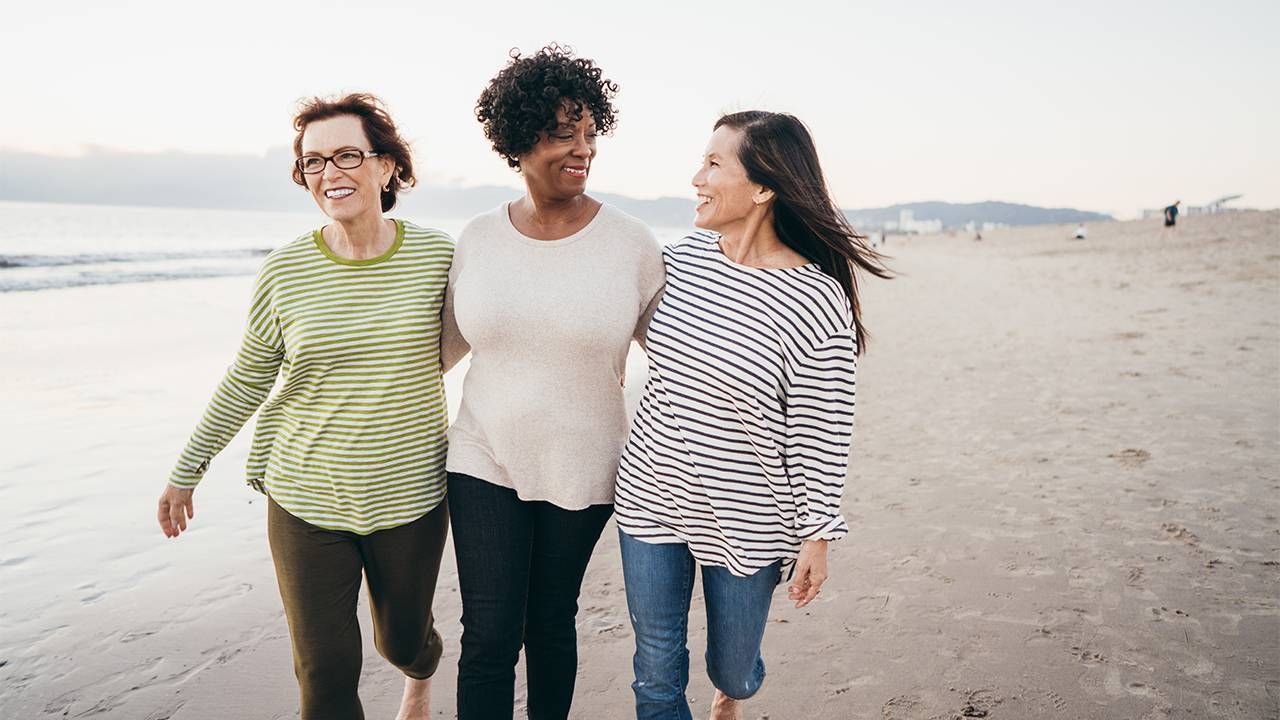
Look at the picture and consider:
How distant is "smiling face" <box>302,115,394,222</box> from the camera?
8.16ft

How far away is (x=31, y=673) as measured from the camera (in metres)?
3.46

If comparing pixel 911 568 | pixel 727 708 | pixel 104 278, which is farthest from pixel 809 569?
pixel 104 278

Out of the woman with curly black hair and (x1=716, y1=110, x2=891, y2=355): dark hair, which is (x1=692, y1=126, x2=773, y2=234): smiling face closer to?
(x1=716, y1=110, x2=891, y2=355): dark hair

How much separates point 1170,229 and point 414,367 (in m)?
41.5

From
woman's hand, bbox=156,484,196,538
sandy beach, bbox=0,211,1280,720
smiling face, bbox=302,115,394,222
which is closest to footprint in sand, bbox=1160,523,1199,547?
sandy beach, bbox=0,211,1280,720

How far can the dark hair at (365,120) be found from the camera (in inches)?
101

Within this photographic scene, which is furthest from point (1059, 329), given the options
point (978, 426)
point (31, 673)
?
point (31, 673)

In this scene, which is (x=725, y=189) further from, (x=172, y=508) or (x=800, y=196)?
(x=172, y=508)

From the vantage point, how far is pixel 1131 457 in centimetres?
616

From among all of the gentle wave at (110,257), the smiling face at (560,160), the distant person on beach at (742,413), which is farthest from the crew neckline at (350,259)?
the gentle wave at (110,257)

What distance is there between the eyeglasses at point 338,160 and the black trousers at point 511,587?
104 cm

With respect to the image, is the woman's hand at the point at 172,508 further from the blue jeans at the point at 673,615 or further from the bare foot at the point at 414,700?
the blue jeans at the point at 673,615

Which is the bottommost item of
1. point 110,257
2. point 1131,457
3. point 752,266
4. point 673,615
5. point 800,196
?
point 1131,457

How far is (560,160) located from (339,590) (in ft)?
4.85
